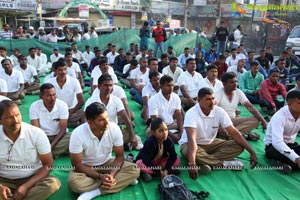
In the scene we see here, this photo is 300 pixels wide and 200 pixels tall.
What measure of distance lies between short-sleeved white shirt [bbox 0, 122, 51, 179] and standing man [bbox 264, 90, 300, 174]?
102 inches

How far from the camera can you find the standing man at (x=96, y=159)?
2.91 metres

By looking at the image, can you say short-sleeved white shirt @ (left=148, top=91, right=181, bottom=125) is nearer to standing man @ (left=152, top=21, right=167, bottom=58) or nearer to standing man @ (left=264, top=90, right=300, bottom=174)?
standing man @ (left=264, top=90, right=300, bottom=174)

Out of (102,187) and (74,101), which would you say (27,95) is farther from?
(102,187)

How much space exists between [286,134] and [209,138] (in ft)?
3.17

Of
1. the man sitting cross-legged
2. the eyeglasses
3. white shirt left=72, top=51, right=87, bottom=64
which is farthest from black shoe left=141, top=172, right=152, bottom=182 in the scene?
white shirt left=72, top=51, right=87, bottom=64

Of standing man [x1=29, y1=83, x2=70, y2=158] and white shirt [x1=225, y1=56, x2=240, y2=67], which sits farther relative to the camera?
white shirt [x1=225, y1=56, x2=240, y2=67]


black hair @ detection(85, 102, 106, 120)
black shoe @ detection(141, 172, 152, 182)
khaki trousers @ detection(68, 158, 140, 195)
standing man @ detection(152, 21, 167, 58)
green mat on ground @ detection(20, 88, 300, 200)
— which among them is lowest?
green mat on ground @ detection(20, 88, 300, 200)

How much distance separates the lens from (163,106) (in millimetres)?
4418

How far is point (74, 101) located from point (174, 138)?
196 centimetres

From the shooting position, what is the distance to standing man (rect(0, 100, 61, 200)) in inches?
103

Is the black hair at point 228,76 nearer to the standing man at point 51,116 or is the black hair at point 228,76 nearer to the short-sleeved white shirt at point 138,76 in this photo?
the standing man at point 51,116

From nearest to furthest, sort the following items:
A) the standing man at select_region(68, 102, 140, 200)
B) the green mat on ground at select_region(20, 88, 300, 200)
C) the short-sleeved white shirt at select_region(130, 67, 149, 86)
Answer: the standing man at select_region(68, 102, 140, 200) → the green mat on ground at select_region(20, 88, 300, 200) → the short-sleeved white shirt at select_region(130, 67, 149, 86)

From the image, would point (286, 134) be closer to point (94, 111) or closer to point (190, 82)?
point (94, 111)

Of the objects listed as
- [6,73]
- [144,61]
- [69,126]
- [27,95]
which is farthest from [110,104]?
[27,95]
